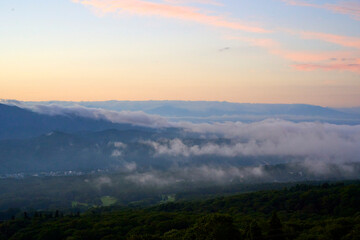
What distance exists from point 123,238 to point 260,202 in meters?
76.0

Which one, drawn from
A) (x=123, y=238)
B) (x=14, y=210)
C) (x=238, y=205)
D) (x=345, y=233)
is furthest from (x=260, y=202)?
(x=14, y=210)

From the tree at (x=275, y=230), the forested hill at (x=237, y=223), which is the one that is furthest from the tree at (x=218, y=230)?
the tree at (x=275, y=230)

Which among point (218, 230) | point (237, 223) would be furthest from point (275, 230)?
point (237, 223)

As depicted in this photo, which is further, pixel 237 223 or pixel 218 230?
pixel 237 223

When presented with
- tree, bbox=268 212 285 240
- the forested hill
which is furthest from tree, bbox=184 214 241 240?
tree, bbox=268 212 285 240

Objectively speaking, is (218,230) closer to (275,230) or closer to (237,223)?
(275,230)

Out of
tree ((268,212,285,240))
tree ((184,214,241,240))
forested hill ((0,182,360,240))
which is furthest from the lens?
forested hill ((0,182,360,240))

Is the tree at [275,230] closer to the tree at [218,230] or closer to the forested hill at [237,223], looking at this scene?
the forested hill at [237,223]

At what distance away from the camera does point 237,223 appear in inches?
3959

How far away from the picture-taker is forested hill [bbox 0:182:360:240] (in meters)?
62.3

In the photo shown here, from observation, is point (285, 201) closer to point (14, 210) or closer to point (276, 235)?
point (276, 235)

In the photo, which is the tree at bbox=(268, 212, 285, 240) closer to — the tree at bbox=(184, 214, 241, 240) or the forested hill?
the forested hill

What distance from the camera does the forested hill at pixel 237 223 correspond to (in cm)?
6231

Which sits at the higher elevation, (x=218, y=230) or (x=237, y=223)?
(x=218, y=230)
